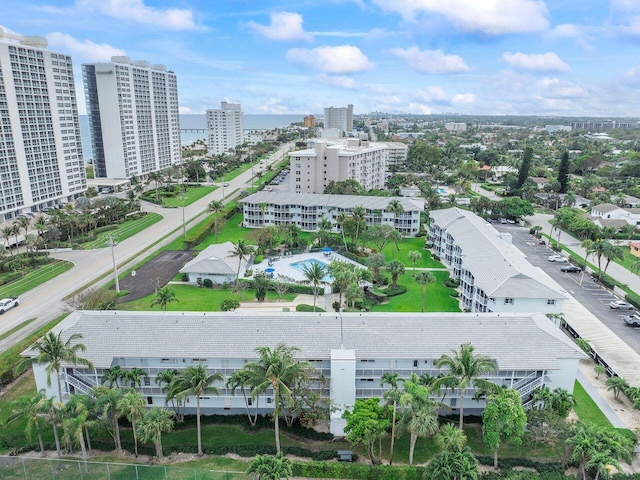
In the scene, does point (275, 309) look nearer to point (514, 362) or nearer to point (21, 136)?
point (514, 362)

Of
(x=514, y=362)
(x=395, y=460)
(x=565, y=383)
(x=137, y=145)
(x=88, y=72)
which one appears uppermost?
(x=88, y=72)

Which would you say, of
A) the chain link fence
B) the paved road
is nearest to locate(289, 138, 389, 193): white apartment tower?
the paved road

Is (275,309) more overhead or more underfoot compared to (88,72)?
more underfoot

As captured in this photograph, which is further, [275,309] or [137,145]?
[137,145]

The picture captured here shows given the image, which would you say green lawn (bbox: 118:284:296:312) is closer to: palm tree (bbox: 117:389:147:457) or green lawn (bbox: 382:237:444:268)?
green lawn (bbox: 382:237:444:268)

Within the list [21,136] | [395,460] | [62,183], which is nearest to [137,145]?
[62,183]

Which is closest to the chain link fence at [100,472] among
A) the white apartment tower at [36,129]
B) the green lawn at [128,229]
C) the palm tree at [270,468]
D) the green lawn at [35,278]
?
the palm tree at [270,468]

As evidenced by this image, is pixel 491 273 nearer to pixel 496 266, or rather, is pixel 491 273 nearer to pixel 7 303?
pixel 496 266

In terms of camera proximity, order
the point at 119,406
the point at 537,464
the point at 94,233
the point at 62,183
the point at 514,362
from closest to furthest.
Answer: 1. the point at 119,406
2. the point at 537,464
3. the point at 514,362
4. the point at 94,233
5. the point at 62,183
